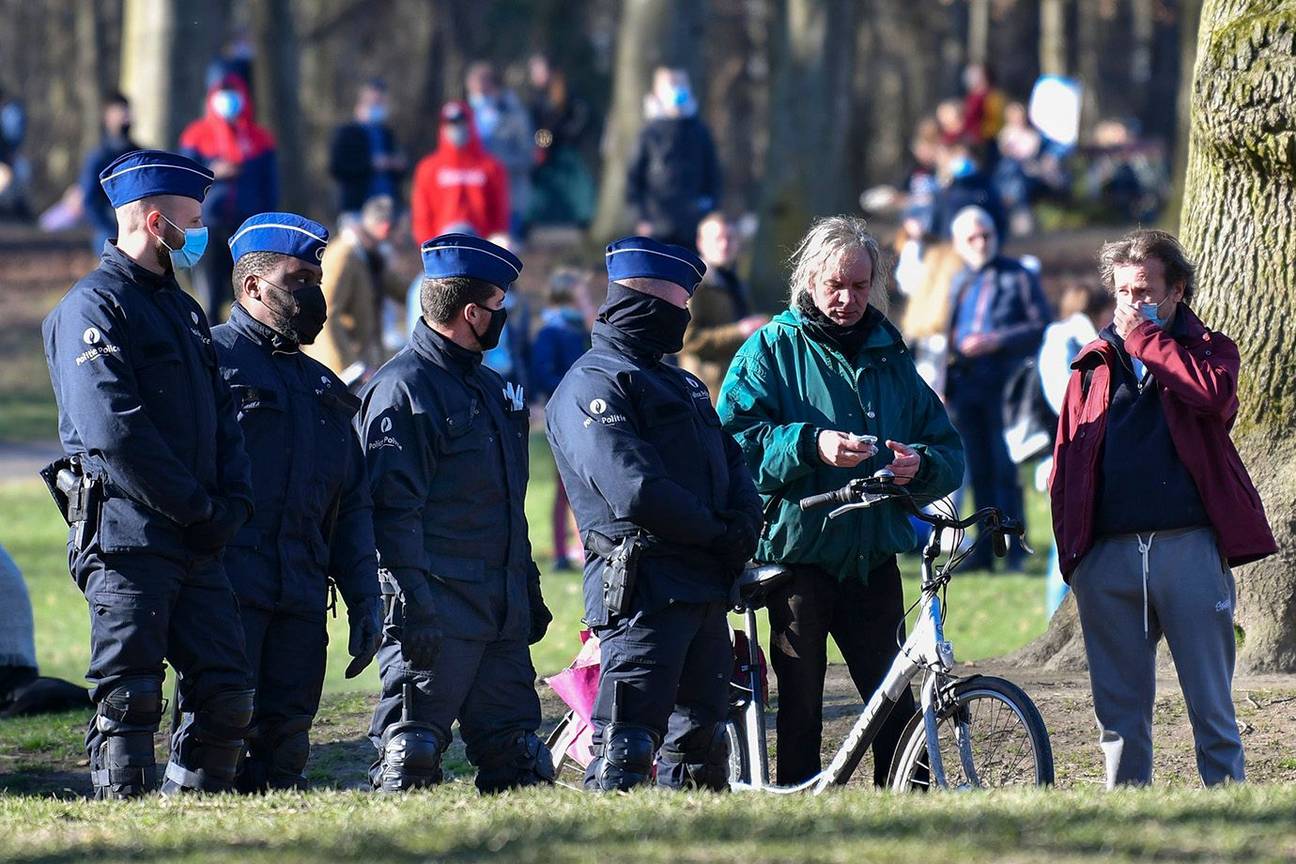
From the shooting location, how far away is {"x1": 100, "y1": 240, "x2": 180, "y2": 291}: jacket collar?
6523 millimetres

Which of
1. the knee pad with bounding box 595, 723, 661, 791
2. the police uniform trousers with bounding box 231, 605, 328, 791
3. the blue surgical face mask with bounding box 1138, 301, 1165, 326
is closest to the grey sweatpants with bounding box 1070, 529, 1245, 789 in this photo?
the blue surgical face mask with bounding box 1138, 301, 1165, 326

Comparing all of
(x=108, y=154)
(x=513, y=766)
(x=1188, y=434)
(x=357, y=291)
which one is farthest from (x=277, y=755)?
(x=108, y=154)

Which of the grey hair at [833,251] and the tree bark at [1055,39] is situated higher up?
the tree bark at [1055,39]

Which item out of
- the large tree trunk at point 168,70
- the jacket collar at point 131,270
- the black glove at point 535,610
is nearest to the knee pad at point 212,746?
the black glove at point 535,610

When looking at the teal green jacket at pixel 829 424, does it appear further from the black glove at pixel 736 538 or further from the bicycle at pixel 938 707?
the black glove at pixel 736 538

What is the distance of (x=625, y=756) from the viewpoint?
666cm

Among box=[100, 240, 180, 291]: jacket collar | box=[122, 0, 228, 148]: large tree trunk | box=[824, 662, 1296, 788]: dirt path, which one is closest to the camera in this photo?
box=[100, 240, 180, 291]: jacket collar

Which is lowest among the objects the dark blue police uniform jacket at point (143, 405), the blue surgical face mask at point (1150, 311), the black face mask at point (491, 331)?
the dark blue police uniform jacket at point (143, 405)

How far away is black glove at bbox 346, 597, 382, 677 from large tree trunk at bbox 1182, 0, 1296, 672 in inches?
152

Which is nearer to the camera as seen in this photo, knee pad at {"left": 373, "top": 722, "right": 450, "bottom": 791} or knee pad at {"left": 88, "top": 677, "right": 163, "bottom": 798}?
knee pad at {"left": 88, "top": 677, "right": 163, "bottom": 798}

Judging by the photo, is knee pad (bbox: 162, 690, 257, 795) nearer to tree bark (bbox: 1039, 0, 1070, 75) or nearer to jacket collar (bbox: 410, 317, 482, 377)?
jacket collar (bbox: 410, 317, 482, 377)

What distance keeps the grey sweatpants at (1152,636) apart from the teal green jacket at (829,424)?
0.59 m

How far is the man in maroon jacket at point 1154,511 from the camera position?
22.1 ft

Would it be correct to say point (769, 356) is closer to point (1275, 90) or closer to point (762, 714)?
point (762, 714)
